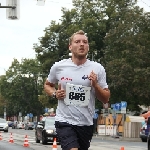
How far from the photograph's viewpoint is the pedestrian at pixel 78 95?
5.56 m

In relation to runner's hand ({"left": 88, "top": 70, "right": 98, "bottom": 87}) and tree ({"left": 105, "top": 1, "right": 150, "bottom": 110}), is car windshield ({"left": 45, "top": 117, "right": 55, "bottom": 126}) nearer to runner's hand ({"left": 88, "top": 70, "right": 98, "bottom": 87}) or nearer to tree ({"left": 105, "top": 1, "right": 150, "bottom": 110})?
tree ({"left": 105, "top": 1, "right": 150, "bottom": 110})

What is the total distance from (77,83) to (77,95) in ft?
0.41

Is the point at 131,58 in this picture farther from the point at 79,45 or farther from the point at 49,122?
the point at 79,45

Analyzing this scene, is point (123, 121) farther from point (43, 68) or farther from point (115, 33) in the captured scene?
point (43, 68)

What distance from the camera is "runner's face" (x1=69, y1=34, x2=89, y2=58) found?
5.52 metres

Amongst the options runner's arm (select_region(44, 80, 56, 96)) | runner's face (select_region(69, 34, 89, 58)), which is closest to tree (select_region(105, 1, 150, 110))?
runner's arm (select_region(44, 80, 56, 96))

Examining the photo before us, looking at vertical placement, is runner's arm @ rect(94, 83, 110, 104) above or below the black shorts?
above

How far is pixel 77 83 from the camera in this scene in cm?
565

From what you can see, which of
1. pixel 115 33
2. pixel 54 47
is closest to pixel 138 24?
pixel 115 33

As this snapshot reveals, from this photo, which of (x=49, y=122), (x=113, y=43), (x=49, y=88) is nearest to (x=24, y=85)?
(x=113, y=43)

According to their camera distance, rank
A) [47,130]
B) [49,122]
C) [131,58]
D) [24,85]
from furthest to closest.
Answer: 1. [24,85]
2. [131,58]
3. [49,122]
4. [47,130]

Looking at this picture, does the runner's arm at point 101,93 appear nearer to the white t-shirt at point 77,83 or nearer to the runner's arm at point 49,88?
the white t-shirt at point 77,83

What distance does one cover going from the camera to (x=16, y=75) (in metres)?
101

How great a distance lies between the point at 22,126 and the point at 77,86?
3380 inches
